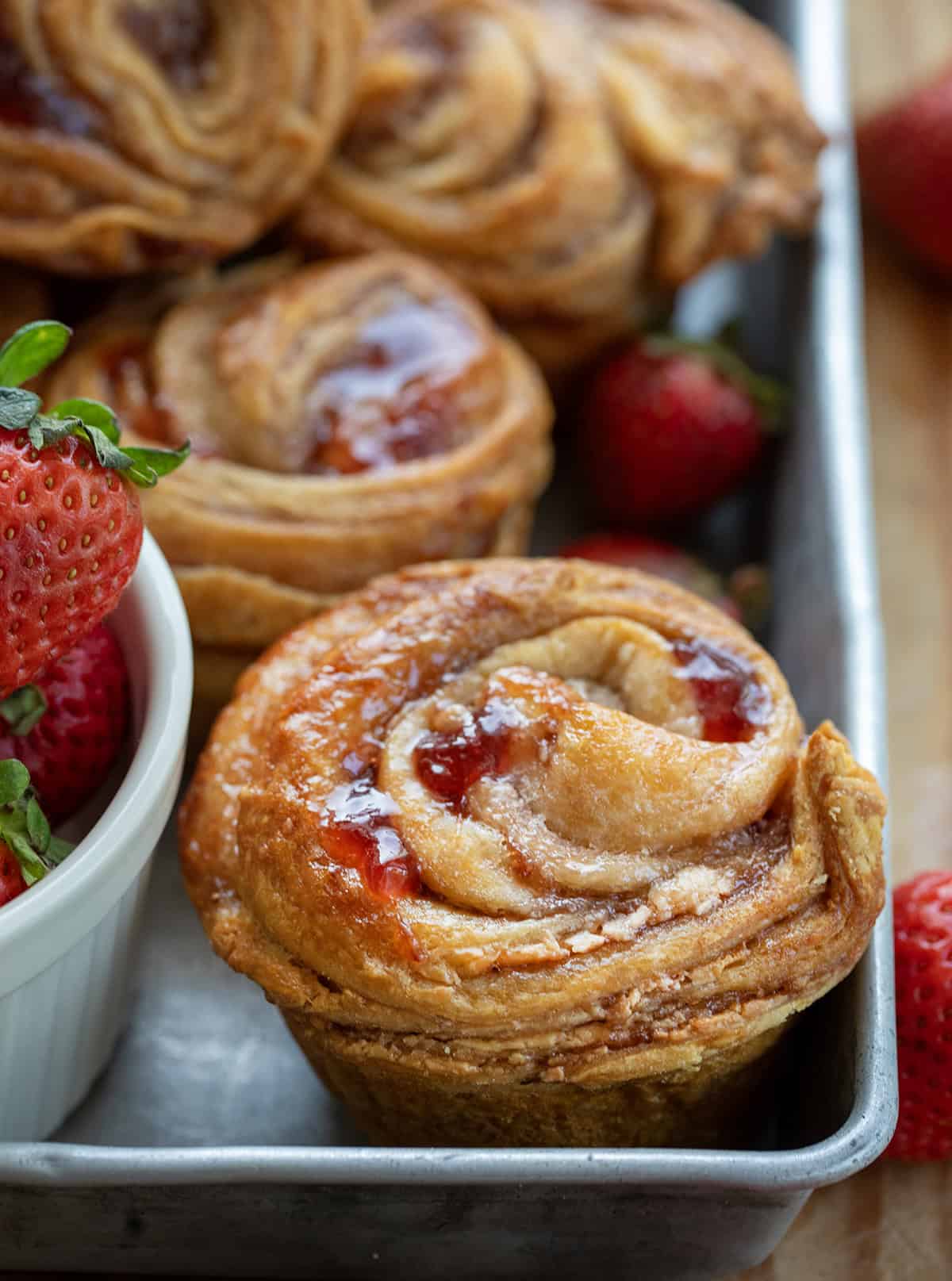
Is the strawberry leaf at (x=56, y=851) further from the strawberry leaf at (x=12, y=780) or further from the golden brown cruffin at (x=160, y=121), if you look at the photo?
the golden brown cruffin at (x=160, y=121)

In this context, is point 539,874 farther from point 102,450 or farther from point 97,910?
point 102,450

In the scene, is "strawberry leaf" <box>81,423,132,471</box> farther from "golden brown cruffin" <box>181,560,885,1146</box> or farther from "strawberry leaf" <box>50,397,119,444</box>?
"golden brown cruffin" <box>181,560,885,1146</box>

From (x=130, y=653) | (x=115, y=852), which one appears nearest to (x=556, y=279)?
(x=130, y=653)

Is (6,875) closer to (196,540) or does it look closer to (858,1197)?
(196,540)

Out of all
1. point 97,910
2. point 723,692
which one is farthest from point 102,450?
point 723,692

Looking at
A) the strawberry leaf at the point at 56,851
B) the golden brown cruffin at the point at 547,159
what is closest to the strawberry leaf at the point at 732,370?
the golden brown cruffin at the point at 547,159

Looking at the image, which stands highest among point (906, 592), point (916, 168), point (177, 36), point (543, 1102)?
point (177, 36)

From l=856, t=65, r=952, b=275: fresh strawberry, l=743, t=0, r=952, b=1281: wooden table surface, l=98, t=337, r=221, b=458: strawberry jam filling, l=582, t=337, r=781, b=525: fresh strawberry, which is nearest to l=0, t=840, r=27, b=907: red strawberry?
l=98, t=337, r=221, b=458: strawberry jam filling
